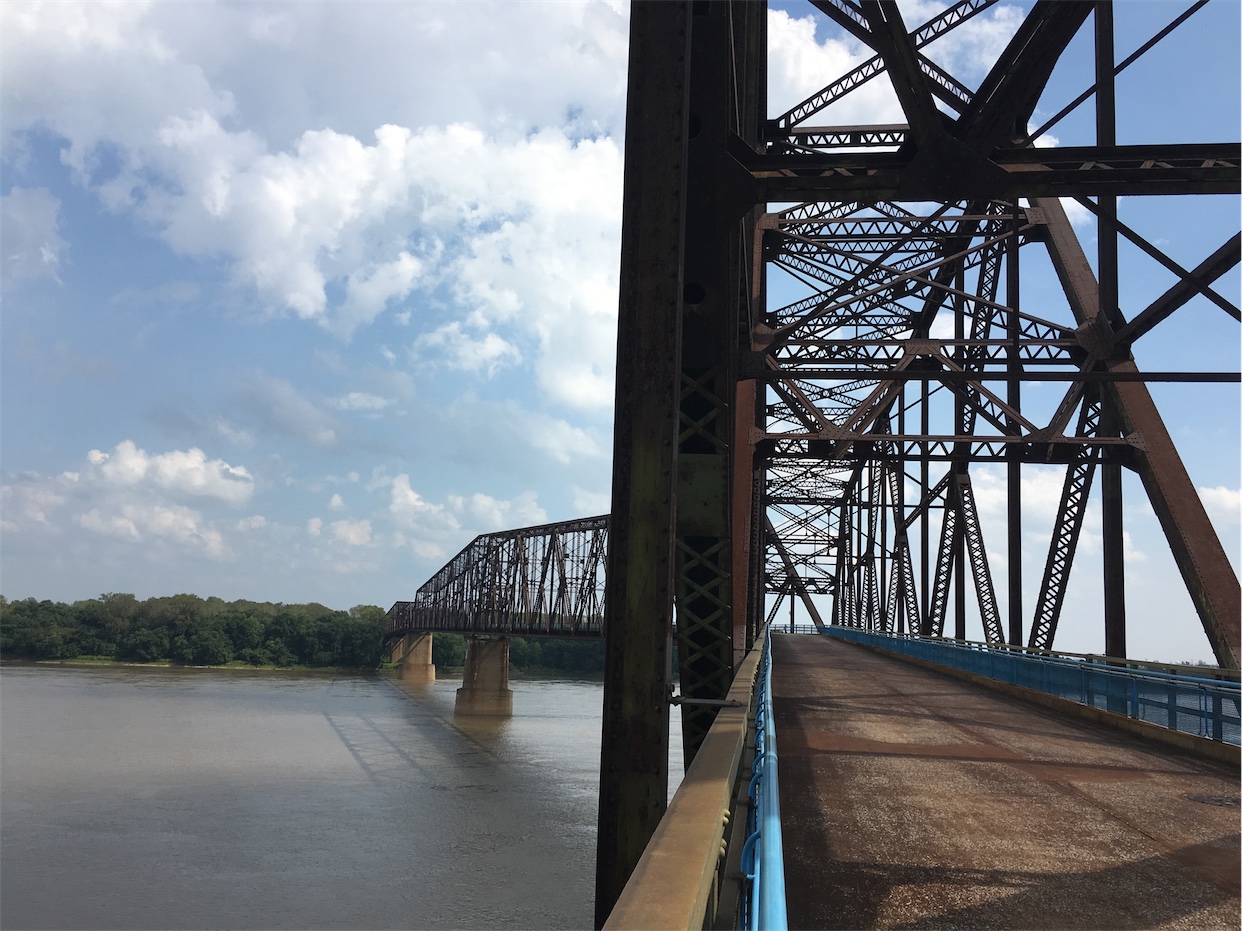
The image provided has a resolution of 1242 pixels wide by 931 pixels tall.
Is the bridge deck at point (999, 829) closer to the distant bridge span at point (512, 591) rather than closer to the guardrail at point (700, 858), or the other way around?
the guardrail at point (700, 858)

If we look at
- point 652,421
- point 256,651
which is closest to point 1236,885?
point 652,421

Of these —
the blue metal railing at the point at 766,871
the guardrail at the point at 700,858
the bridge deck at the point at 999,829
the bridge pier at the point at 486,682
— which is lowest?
the bridge pier at the point at 486,682

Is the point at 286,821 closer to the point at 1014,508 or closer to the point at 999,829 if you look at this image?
the point at 1014,508

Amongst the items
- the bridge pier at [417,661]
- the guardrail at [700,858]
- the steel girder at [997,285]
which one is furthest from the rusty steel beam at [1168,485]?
the bridge pier at [417,661]

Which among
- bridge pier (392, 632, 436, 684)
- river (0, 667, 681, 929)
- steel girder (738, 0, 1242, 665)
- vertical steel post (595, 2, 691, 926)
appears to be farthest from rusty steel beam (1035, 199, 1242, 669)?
bridge pier (392, 632, 436, 684)

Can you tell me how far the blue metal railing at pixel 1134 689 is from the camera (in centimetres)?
1159

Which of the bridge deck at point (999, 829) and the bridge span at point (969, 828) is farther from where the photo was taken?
the bridge deck at point (999, 829)

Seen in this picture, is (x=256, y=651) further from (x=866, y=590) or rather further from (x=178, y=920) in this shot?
(x=178, y=920)

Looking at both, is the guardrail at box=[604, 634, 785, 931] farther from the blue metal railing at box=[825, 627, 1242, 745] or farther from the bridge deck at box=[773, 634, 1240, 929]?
the blue metal railing at box=[825, 627, 1242, 745]

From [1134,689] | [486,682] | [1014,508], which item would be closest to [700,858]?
[1134,689]

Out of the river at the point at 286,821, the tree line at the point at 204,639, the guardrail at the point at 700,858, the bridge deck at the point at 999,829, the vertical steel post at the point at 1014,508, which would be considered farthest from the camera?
the tree line at the point at 204,639

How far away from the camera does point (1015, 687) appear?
19.0 metres

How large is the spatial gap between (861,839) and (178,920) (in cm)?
2179

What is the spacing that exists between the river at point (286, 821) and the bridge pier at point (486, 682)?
9.64 meters
